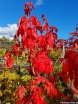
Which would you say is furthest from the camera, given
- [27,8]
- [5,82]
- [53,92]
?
[5,82]

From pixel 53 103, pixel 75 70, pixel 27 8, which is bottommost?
pixel 53 103

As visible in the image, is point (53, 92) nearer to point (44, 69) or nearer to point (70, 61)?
point (44, 69)

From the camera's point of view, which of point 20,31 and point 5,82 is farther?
point 5,82

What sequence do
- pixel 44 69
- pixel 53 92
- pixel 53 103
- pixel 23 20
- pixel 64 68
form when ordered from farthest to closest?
1. pixel 53 103
2. pixel 23 20
3. pixel 53 92
4. pixel 44 69
5. pixel 64 68

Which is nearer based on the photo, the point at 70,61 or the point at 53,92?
the point at 70,61

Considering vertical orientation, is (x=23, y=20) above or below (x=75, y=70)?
above

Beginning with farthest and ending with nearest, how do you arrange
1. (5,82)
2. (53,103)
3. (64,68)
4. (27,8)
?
(5,82) → (53,103) → (27,8) → (64,68)

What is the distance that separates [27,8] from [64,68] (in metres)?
1.46

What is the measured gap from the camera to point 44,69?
7.82 ft

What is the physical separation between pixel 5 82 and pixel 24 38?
159 inches

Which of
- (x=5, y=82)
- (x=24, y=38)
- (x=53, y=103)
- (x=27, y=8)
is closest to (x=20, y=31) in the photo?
(x=24, y=38)

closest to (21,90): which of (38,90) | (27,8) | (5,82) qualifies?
(38,90)

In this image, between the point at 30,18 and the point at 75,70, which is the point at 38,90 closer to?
the point at 75,70

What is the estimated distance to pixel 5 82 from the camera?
6492 millimetres
